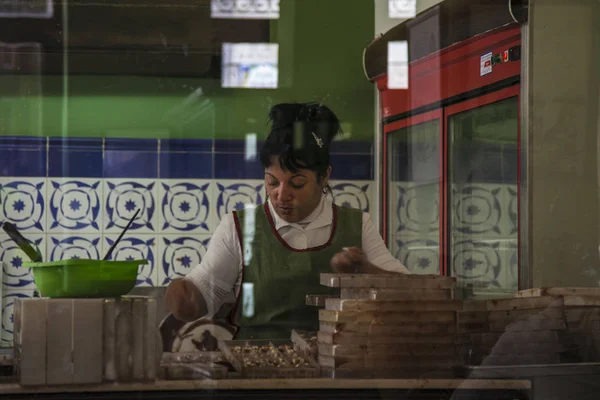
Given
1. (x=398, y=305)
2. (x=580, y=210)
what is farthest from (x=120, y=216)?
(x=580, y=210)

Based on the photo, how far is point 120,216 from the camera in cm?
191

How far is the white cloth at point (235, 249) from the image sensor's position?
6.49ft

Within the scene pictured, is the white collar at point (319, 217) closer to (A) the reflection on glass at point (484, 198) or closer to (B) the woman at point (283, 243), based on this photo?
(B) the woman at point (283, 243)

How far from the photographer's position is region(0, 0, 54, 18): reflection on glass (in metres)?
1.97

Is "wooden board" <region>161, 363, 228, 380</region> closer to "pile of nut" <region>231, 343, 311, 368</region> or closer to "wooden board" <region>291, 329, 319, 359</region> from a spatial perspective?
"pile of nut" <region>231, 343, 311, 368</region>

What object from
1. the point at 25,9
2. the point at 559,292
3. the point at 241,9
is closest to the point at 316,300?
the point at 559,292

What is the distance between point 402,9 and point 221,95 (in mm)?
491

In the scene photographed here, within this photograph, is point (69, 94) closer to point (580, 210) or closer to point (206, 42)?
point (206, 42)

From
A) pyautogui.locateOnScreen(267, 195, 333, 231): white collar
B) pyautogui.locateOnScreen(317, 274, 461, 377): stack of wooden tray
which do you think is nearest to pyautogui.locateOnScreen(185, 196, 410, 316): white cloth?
pyautogui.locateOnScreen(267, 195, 333, 231): white collar

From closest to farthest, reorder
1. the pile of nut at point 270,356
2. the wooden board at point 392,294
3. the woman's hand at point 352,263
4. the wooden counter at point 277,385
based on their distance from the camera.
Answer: the wooden counter at point 277,385 < the pile of nut at point 270,356 < the wooden board at point 392,294 < the woman's hand at point 352,263

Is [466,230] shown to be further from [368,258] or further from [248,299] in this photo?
[248,299]

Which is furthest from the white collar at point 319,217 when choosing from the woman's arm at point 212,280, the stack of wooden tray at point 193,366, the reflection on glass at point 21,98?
the reflection on glass at point 21,98

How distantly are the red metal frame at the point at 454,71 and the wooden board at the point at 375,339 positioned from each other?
21.5 inches

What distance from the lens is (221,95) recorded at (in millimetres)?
1965
